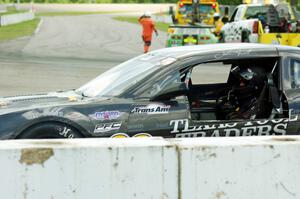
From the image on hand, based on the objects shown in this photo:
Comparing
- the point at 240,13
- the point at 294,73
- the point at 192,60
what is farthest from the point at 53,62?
the point at 294,73

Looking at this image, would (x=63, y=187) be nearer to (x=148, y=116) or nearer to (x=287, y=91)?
(x=148, y=116)

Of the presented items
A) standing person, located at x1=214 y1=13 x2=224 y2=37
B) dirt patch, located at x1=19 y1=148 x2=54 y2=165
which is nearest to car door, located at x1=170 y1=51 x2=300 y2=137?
dirt patch, located at x1=19 y1=148 x2=54 y2=165

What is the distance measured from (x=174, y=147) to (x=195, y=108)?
272 cm

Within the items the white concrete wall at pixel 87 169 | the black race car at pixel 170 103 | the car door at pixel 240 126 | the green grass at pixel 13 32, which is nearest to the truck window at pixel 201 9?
the green grass at pixel 13 32

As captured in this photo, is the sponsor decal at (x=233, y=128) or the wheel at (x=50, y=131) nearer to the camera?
the wheel at (x=50, y=131)

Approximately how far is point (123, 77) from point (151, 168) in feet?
7.91

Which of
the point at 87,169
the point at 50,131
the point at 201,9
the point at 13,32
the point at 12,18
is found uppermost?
the point at 201,9

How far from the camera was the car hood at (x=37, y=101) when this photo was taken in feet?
19.2

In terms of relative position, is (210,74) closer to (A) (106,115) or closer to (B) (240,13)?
(B) (240,13)

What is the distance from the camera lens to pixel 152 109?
5824mm

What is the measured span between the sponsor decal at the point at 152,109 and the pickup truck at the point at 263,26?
43.6ft

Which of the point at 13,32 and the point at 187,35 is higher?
the point at 187,35

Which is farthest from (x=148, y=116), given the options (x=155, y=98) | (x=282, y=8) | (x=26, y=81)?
(x=282, y=8)

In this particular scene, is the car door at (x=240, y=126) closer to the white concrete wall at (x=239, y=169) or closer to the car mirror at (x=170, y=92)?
the car mirror at (x=170, y=92)
